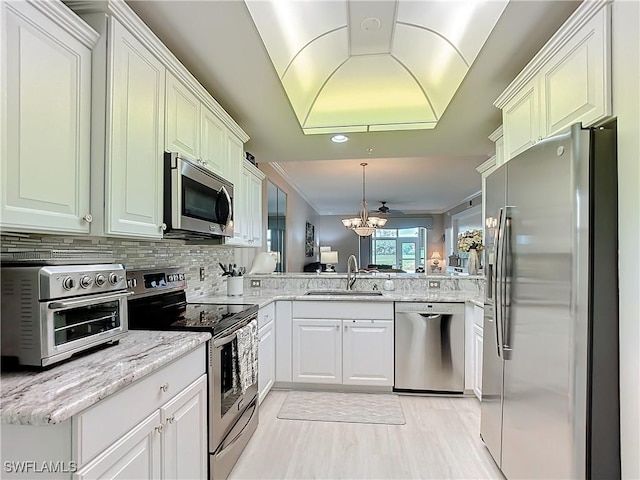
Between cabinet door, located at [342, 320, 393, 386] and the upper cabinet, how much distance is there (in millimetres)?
1783

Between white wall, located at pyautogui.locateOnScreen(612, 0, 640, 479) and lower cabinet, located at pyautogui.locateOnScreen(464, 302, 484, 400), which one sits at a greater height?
white wall, located at pyautogui.locateOnScreen(612, 0, 640, 479)

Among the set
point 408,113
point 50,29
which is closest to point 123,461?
point 50,29

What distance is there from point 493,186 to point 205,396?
76.1 inches

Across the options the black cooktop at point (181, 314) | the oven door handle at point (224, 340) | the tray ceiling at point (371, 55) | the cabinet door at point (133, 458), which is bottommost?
the cabinet door at point (133, 458)

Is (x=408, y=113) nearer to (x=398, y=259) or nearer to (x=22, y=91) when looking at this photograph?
(x=22, y=91)

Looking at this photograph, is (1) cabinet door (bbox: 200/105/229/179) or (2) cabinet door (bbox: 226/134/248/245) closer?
(1) cabinet door (bbox: 200/105/229/179)

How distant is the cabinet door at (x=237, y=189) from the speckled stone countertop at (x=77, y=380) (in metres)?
1.55

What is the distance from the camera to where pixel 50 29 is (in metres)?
1.25

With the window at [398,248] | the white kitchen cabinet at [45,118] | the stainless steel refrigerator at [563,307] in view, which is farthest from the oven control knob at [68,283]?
the window at [398,248]

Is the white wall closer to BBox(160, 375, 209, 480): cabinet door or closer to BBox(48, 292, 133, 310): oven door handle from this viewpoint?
BBox(160, 375, 209, 480): cabinet door

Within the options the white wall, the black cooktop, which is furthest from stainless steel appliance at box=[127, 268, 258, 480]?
the white wall

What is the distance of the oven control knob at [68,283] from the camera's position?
115 cm

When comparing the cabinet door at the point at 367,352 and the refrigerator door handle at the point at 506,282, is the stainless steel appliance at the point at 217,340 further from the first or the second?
the refrigerator door handle at the point at 506,282

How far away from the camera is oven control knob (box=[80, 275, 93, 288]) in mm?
1227
